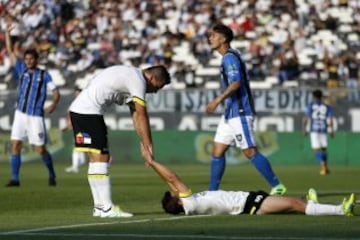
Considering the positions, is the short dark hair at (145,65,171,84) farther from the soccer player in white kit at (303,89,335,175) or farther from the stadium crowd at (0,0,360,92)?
Result: the stadium crowd at (0,0,360,92)

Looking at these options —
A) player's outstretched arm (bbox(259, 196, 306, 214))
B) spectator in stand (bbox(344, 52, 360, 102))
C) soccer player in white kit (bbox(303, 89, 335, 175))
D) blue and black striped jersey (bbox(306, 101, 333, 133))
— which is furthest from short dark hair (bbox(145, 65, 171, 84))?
spectator in stand (bbox(344, 52, 360, 102))

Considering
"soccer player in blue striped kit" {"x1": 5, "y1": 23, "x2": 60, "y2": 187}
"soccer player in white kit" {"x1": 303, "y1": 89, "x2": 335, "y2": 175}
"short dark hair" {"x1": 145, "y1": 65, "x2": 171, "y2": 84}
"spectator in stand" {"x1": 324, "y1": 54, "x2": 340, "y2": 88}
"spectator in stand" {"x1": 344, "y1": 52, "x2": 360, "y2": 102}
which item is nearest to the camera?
"short dark hair" {"x1": 145, "y1": 65, "x2": 171, "y2": 84}

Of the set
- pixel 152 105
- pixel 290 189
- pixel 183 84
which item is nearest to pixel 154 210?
pixel 290 189

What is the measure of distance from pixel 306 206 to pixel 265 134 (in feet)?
75.1

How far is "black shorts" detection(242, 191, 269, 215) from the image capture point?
46.5ft

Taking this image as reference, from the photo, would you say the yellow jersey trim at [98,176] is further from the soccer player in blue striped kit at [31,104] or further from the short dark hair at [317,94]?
the short dark hair at [317,94]

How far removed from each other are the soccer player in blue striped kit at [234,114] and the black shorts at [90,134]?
3.21 metres

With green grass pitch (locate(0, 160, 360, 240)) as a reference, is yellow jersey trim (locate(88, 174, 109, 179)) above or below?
above

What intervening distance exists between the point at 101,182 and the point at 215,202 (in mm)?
1441

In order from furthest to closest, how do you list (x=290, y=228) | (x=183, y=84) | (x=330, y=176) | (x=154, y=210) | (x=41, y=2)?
1. (x=41, y=2)
2. (x=183, y=84)
3. (x=330, y=176)
4. (x=154, y=210)
5. (x=290, y=228)

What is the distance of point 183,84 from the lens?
39875 mm

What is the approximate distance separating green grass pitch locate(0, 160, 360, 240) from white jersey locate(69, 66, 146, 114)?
4.33 feet

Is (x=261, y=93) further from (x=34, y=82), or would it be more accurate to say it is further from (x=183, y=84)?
(x=34, y=82)

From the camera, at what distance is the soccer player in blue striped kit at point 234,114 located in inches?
703
